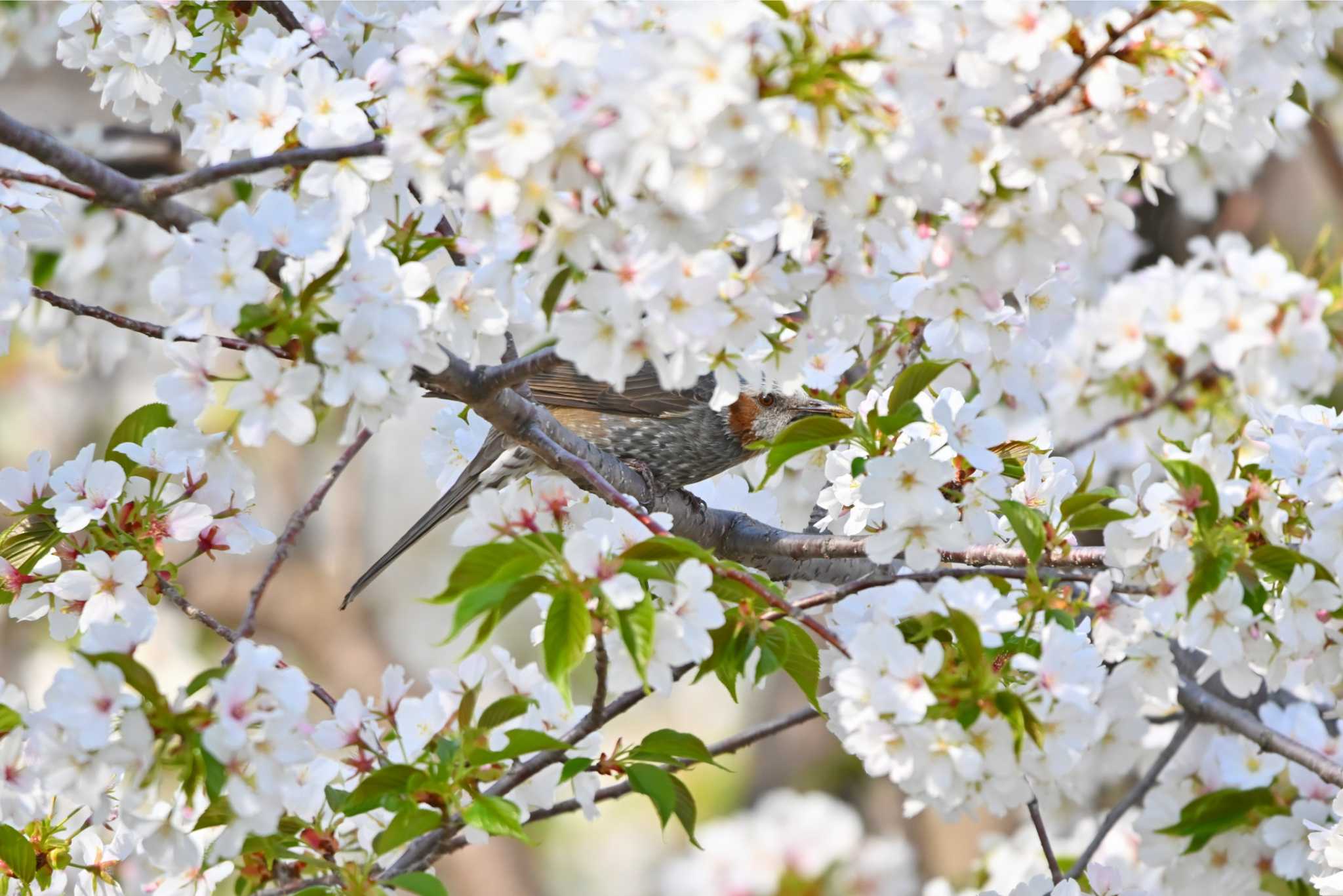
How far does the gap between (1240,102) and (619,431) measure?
2874mm

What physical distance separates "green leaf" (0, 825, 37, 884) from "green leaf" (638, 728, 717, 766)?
102cm

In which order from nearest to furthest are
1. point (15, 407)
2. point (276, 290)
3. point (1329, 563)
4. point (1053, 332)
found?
point (276, 290) < point (1329, 563) < point (1053, 332) < point (15, 407)

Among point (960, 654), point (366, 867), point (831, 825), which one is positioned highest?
point (960, 654)

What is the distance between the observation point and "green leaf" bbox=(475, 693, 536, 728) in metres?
2.04

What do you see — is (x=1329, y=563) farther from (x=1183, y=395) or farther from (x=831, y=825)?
(x=831, y=825)

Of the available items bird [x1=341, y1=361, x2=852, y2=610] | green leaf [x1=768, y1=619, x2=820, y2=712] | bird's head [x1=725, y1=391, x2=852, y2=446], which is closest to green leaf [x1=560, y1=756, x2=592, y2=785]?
green leaf [x1=768, y1=619, x2=820, y2=712]

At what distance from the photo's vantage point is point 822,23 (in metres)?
1.63

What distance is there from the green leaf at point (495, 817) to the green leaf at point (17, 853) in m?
0.79

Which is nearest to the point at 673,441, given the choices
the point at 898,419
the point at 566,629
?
the point at 898,419

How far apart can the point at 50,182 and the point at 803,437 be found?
3.78 feet

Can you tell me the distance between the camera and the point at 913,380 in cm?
218

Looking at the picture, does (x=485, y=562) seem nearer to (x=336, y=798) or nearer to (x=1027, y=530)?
(x=336, y=798)

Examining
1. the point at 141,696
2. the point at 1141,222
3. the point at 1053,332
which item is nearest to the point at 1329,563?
the point at 1053,332

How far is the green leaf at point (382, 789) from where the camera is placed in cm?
198
